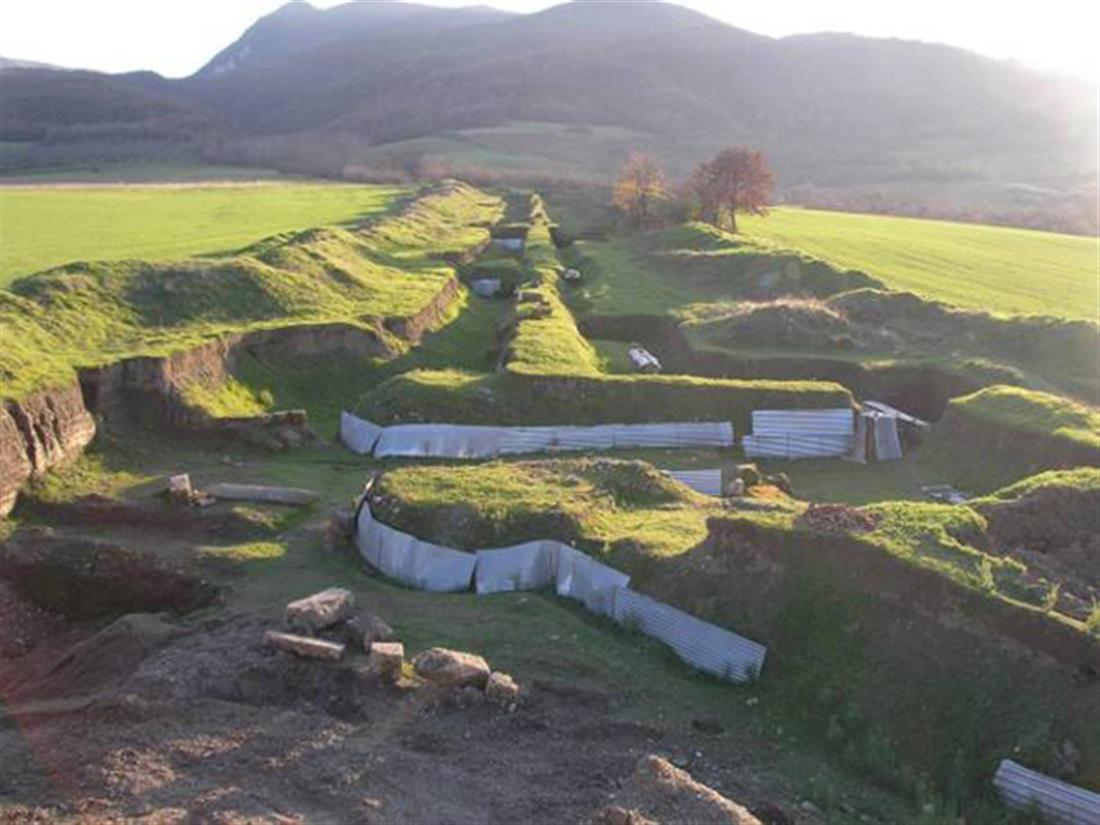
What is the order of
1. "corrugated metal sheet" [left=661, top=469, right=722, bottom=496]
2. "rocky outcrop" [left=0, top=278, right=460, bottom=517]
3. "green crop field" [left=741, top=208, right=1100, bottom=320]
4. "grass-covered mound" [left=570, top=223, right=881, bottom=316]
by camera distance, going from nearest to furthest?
"rocky outcrop" [left=0, top=278, right=460, bottom=517] → "corrugated metal sheet" [left=661, top=469, right=722, bottom=496] → "grass-covered mound" [left=570, top=223, right=881, bottom=316] → "green crop field" [left=741, top=208, right=1100, bottom=320]

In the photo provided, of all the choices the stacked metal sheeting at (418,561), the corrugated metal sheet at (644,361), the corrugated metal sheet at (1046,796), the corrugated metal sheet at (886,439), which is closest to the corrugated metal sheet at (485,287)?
the corrugated metal sheet at (644,361)

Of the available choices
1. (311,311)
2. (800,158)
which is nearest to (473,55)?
(800,158)

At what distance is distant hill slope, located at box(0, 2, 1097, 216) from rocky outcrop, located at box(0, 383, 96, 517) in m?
82.7

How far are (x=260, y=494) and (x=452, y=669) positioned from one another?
8133 mm

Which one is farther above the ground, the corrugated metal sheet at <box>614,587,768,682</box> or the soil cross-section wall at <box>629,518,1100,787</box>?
the soil cross-section wall at <box>629,518,1100,787</box>

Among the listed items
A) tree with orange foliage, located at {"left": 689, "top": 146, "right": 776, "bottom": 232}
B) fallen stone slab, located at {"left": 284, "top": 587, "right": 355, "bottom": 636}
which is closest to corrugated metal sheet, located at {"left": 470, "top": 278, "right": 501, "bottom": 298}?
tree with orange foliage, located at {"left": 689, "top": 146, "right": 776, "bottom": 232}

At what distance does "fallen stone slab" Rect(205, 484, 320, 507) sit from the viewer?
19.0 meters

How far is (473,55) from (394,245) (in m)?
156

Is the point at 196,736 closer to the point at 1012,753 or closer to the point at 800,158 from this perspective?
the point at 1012,753

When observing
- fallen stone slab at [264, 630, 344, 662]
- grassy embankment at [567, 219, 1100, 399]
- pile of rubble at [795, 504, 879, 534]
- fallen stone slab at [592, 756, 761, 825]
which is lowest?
fallen stone slab at [264, 630, 344, 662]

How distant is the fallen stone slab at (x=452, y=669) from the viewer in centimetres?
1212

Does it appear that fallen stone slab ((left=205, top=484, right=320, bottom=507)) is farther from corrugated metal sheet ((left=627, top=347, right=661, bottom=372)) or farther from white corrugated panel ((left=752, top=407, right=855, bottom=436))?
corrugated metal sheet ((left=627, top=347, right=661, bottom=372))

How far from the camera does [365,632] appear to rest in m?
13.0

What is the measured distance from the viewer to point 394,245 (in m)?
45.0
